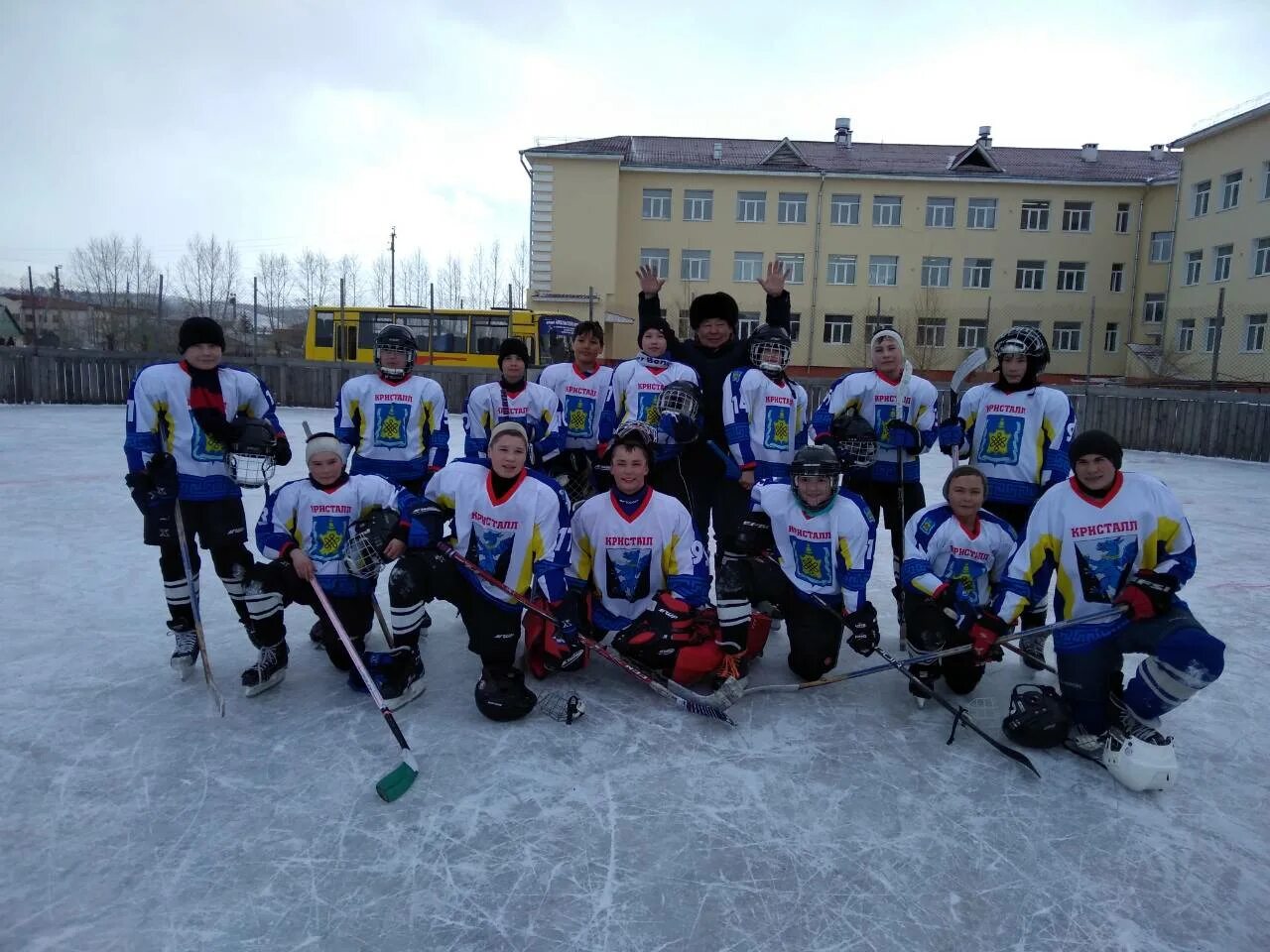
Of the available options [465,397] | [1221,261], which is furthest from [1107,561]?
[1221,261]

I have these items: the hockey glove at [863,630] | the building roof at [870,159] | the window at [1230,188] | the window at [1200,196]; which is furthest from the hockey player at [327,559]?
the window at [1200,196]

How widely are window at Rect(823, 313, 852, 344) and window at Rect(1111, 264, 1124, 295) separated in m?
8.30

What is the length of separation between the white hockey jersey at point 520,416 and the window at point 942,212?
23653mm

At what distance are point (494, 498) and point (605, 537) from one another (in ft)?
1.49

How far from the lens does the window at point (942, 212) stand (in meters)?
24.5

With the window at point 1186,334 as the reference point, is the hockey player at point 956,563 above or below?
below

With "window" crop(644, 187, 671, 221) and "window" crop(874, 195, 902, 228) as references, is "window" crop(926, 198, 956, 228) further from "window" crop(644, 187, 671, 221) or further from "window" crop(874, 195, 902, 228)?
"window" crop(644, 187, 671, 221)

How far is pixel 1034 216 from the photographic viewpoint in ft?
80.4

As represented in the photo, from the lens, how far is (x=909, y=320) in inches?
938

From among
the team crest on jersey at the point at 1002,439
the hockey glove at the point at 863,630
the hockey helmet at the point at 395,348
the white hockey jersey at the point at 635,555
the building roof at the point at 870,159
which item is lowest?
the hockey glove at the point at 863,630

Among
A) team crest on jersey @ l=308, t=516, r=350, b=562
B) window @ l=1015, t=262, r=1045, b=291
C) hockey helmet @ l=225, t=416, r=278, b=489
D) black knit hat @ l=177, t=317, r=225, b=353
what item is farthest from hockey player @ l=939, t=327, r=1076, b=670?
window @ l=1015, t=262, r=1045, b=291

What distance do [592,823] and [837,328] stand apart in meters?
23.9

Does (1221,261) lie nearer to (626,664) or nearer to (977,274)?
(977,274)

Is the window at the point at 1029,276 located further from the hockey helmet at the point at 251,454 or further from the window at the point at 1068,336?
the hockey helmet at the point at 251,454
